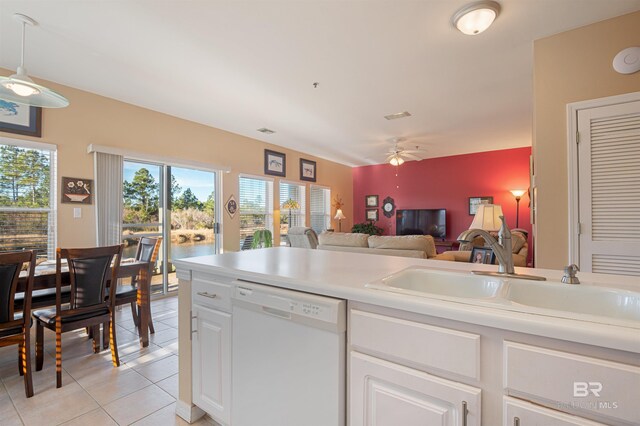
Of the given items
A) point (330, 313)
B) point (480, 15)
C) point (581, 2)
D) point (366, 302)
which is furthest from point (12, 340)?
point (581, 2)

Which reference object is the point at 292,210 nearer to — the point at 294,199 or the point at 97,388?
the point at 294,199

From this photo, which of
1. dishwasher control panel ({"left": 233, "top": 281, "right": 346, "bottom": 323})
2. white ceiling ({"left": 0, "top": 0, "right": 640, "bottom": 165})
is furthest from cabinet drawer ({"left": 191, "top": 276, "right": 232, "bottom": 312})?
white ceiling ({"left": 0, "top": 0, "right": 640, "bottom": 165})

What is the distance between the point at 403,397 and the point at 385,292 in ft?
1.09

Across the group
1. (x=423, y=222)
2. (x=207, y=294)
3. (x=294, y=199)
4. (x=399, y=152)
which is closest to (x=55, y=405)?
(x=207, y=294)

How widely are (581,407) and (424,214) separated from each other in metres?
6.79

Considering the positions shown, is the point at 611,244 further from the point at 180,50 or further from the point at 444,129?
the point at 180,50

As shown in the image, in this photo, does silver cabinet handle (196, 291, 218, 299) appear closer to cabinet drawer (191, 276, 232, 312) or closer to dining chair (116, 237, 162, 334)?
cabinet drawer (191, 276, 232, 312)

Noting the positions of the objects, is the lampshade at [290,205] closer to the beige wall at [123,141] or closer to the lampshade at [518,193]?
the beige wall at [123,141]

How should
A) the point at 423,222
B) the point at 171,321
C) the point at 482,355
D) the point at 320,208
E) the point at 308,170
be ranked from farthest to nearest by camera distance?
the point at 320,208, the point at 423,222, the point at 308,170, the point at 171,321, the point at 482,355

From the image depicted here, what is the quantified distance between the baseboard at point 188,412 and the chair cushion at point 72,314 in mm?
1083

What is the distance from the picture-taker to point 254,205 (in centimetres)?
570

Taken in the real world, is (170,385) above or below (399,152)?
below

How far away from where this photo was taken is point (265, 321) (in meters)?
1.29

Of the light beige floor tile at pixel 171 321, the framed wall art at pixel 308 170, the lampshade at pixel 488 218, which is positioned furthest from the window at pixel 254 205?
the lampshade at pixel 488 218
